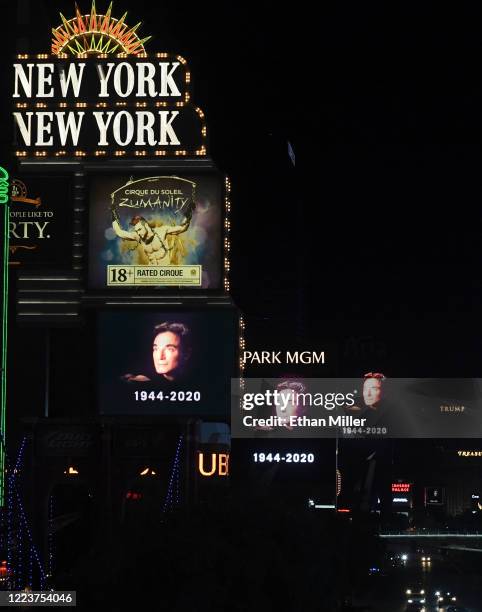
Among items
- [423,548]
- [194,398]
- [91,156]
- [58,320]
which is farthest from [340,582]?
[423,548]

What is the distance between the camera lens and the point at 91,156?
48.5 metres

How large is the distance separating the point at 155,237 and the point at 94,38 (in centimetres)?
827

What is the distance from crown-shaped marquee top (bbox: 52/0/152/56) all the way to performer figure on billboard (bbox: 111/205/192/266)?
6823 mm

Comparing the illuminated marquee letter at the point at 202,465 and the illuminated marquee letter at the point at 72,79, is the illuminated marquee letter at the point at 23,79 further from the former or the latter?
the illuminated marquee letter at the point at 202,465

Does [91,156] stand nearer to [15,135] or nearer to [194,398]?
[15,135]

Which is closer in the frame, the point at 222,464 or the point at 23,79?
the point at 23,79

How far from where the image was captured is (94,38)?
49.4 metres

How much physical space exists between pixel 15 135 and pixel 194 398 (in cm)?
1227

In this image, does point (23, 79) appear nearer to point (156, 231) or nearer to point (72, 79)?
point (72, 79)

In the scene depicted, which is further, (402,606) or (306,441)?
(306,441)

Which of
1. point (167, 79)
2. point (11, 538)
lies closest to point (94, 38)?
point (167, 79)

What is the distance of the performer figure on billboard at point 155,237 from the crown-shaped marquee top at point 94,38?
6.82 metres

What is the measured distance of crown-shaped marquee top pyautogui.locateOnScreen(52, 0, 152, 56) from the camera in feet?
161

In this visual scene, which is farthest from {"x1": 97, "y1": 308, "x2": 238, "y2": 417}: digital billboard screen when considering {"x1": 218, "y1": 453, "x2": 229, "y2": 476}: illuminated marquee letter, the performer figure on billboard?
{"x1": 218, "y1": 453, "x2": 229, "y2": 476}: illuminated marquee letter
